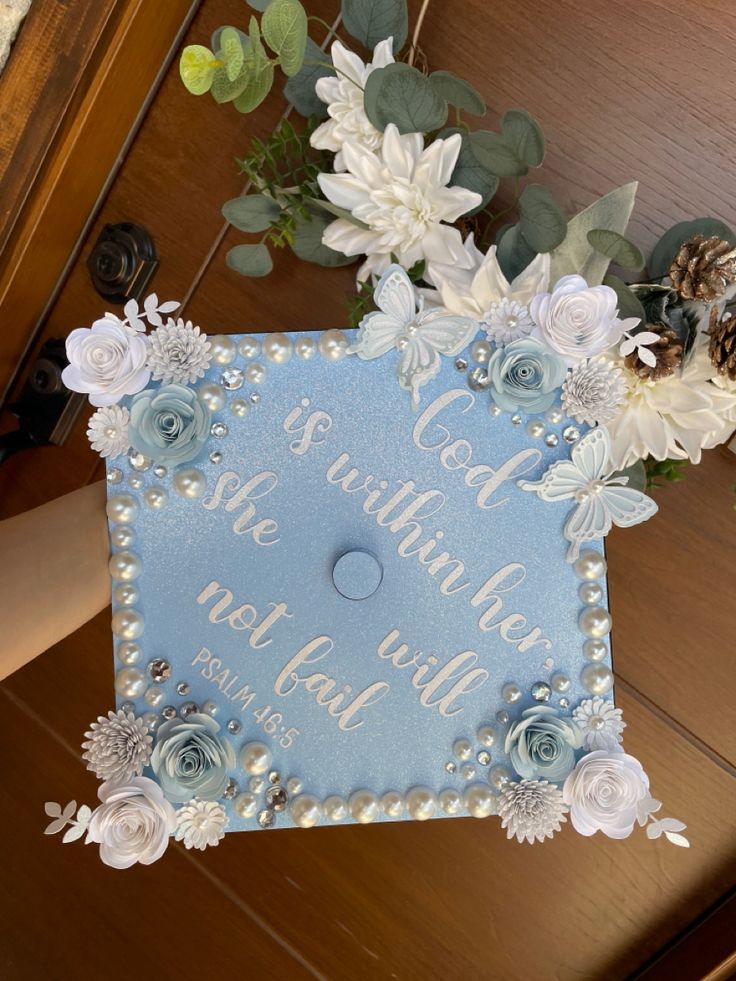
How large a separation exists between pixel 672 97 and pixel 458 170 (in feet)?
0.93

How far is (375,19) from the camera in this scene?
70 cm

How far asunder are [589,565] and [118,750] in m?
0.42

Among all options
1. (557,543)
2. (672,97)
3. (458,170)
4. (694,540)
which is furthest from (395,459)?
(672,97)

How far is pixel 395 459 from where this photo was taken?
618mm

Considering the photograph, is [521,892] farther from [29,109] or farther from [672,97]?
[29,109]

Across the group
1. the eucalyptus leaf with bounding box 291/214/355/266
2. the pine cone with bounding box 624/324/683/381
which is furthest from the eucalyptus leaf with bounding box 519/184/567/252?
the eucalyptus leaf with bounding box 291/214/355/266

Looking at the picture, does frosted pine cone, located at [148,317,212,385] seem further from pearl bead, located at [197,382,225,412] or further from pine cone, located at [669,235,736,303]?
pine cone, located at [669,235,736,303]

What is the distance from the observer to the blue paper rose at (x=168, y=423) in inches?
23.4

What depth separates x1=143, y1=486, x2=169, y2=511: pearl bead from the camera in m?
0.61

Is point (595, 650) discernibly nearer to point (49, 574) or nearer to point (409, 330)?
point (409, 330)

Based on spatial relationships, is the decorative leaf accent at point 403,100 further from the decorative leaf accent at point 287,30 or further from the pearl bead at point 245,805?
the pearl bead at point 245,805

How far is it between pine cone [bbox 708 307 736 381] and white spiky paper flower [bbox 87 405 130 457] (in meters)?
0.49

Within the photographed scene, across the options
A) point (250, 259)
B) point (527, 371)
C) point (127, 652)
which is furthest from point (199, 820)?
point (250, 259)

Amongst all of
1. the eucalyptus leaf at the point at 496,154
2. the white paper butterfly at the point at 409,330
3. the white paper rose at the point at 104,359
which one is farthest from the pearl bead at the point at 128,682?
the eucalyptus leaf at the point at 496,154
